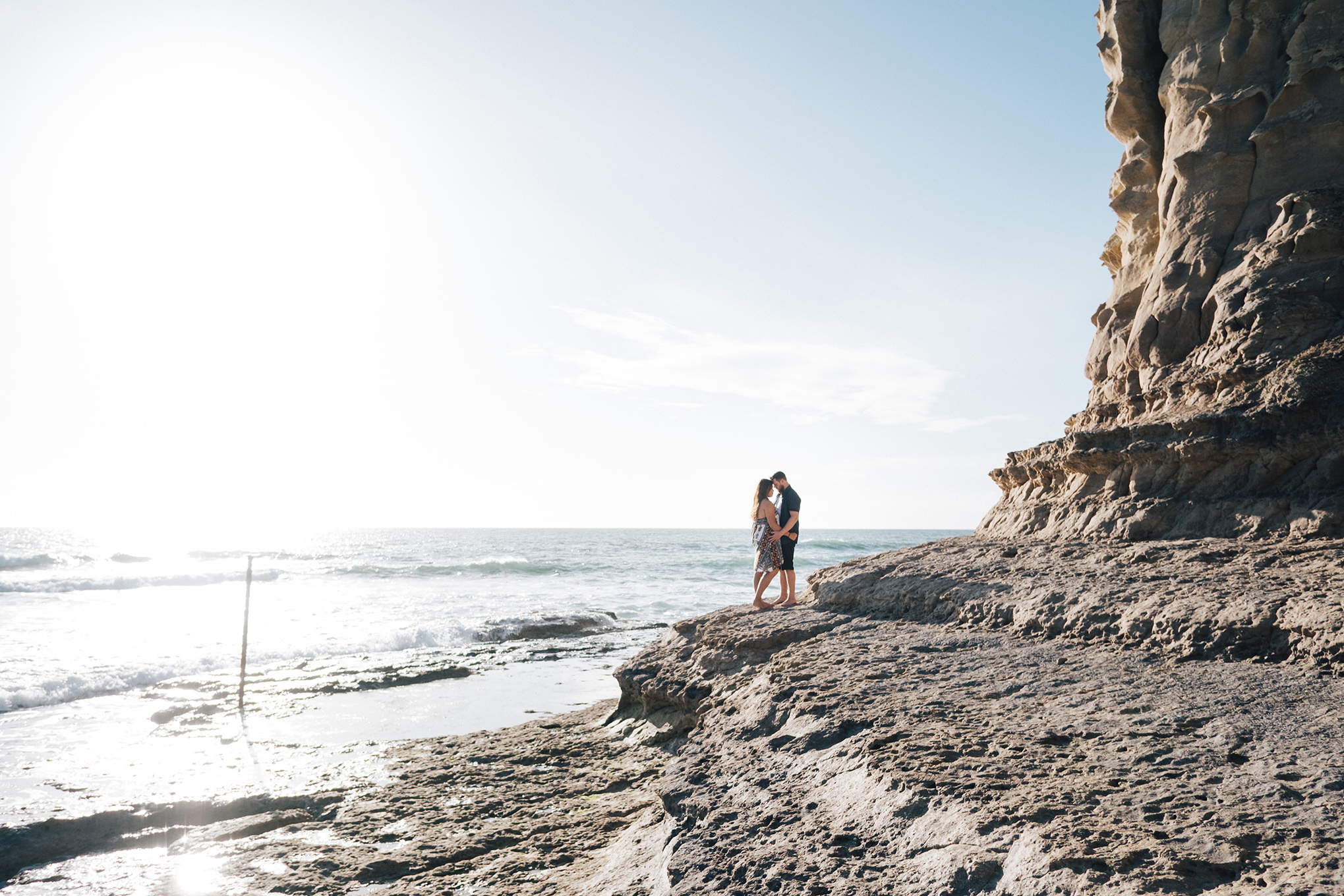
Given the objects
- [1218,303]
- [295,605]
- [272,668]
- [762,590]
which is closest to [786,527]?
[762,590]

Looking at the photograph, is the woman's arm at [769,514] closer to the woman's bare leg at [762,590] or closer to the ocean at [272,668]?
the woman's bare leg at [762,590]

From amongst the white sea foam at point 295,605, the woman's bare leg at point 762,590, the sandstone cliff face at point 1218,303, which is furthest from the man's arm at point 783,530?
the white sea foam at point 295,605

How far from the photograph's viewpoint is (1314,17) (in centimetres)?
671

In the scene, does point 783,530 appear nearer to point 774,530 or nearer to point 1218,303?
point 774,530

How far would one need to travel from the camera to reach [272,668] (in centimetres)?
1252

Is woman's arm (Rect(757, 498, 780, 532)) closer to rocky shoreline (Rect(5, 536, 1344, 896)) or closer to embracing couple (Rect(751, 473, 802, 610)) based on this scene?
embracing couple (Rect(751, 473, 802, 610))

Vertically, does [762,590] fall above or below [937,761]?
above

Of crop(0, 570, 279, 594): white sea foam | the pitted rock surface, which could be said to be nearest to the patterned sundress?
the pitted rock surface

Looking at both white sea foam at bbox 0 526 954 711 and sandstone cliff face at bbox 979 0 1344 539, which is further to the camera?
white sea foam at bbox 0 526 954 711

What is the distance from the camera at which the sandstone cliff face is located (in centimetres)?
548

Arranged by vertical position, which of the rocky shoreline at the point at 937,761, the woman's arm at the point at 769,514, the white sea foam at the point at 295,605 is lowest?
the white sea foam at the point at 295,605

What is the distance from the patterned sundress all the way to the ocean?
11.2 feet

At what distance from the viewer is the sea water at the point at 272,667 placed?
7.33 meters

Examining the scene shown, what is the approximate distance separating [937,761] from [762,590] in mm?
4594
